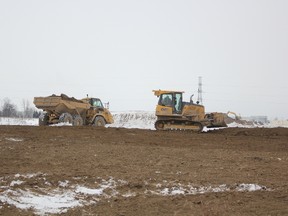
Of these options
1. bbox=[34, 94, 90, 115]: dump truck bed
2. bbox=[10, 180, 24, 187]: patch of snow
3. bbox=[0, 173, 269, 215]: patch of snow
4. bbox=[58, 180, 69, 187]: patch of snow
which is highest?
bbox=[34, 94, 90, 115]: dump truck bed

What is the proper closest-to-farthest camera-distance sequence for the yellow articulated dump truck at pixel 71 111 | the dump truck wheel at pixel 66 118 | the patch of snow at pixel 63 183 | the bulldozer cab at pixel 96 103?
1. the patch of snow at pixel 63 183
2. the dump truck wheel at pixel 66 118
3. the yellow articulated dump truck at pixel 71 111
4. the bulldozer cab at pixel 96 103

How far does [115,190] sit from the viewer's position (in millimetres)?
7426

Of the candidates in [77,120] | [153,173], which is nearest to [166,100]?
[77,120]

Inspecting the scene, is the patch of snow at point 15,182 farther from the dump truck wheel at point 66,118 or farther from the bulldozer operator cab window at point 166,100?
the bulldozer operator cab window at point 166,100

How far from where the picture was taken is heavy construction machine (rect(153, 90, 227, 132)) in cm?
2328

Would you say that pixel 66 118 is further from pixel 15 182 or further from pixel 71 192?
pixel 71 192

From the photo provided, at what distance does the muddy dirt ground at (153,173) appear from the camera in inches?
249

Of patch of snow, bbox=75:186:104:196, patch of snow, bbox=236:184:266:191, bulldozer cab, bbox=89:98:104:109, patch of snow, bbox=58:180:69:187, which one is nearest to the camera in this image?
patch of snow, bbox=75:186:104:196

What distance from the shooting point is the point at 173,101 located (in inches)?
927

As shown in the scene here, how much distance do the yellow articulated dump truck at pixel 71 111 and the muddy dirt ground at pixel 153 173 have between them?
777cm

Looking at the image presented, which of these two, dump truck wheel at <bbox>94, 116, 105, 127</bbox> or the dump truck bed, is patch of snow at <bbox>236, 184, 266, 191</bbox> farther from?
dump truck wheel at <bbox>94, 116, 105, 127</bbox>

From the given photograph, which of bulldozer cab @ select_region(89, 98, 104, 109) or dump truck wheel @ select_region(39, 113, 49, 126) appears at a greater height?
bulldozer cab @ select_region(89, 98, 104, 109)

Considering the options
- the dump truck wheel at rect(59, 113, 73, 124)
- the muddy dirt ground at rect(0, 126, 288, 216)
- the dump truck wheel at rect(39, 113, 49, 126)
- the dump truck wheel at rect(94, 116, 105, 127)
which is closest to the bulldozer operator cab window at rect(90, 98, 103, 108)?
the dump truck wheel at rect(94, 116, 105, 127)

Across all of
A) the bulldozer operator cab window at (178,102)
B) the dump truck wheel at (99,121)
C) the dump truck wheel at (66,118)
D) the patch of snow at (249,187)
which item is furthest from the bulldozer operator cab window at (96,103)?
the patch of snow at (249,187)
